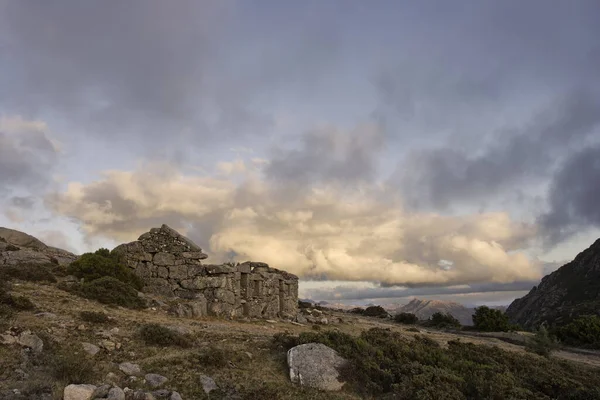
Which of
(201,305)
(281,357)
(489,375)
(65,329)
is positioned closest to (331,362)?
(281,357)

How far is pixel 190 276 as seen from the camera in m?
24.5

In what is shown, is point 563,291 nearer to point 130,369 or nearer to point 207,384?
point 207,384

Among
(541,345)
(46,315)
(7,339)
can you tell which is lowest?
(541,345)

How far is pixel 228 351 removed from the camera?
12.3 meters

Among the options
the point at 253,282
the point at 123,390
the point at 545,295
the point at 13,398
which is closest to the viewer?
the point at 13,398

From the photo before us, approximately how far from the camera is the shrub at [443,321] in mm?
43831

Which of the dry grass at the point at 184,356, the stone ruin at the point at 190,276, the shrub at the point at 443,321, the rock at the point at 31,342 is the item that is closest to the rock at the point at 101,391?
the dry grass at the point at 184,356

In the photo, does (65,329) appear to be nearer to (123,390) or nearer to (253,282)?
(123,390)

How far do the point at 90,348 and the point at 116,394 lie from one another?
3.36 m

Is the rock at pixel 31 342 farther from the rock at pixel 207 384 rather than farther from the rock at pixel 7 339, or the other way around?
the rock at pixel 207 384

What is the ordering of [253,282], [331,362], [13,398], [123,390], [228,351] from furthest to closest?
[253,282] < [228,351] < [331,362] < [123,390] < [13,398]

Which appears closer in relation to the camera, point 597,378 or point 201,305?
point 597,378

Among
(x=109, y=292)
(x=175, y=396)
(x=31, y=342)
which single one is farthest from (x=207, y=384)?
(x=109, y=292)

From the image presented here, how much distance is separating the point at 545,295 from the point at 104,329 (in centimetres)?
9730
